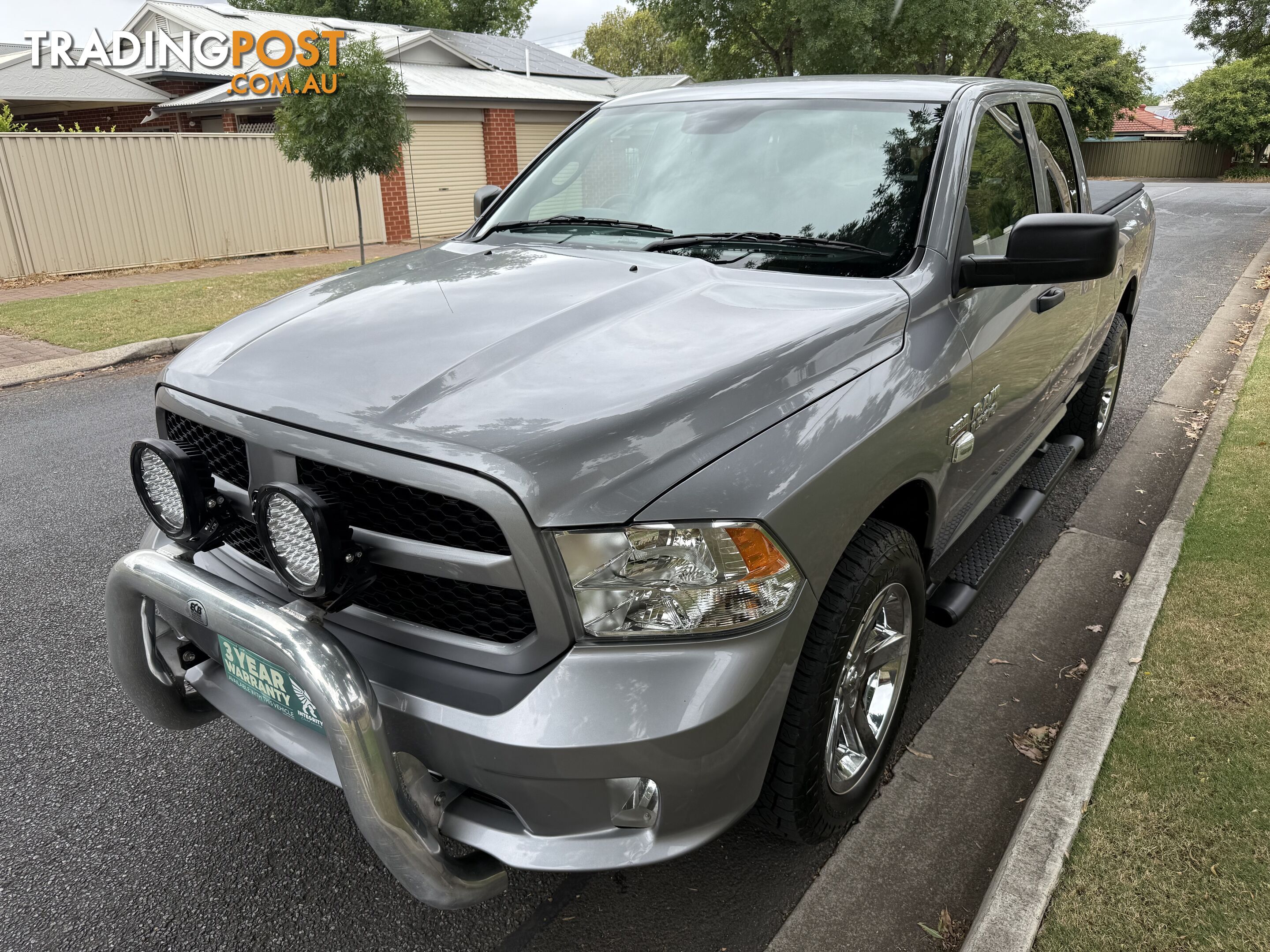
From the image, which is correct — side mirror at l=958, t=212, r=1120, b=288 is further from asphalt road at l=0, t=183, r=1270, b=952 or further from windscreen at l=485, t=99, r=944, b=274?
asphalt road at l=0, t=183, r=1270, b=952

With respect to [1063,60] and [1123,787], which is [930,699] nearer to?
[1123,787]

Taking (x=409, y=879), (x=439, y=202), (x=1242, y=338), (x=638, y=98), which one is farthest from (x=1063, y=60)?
(x=409, y=879)

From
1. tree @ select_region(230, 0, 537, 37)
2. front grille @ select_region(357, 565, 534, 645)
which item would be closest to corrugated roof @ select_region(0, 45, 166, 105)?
front grille @ select_region(357, 565, 534, 645)

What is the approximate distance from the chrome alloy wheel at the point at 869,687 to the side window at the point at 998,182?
121 cm

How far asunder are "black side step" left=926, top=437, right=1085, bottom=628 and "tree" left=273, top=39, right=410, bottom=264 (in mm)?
11073

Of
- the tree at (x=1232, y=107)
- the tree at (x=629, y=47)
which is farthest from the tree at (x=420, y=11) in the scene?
the tree at (x=1232, y=107)

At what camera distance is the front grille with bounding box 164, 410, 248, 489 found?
88.1 inches

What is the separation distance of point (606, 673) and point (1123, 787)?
1645mm

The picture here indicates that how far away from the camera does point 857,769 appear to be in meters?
2.58

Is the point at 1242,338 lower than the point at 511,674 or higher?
lower

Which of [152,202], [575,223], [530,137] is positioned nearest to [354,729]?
[575,223]

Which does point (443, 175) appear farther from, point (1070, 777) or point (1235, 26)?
point (1235, 26)

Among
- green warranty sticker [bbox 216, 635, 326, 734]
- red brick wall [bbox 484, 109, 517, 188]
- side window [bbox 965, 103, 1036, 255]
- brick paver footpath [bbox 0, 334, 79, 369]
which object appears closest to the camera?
green warranty sticker [bbox 216, 635, 326, 734]

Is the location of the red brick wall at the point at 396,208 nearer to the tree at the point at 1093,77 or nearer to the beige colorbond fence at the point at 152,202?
the beige colorbond fence at the point at 152,202
